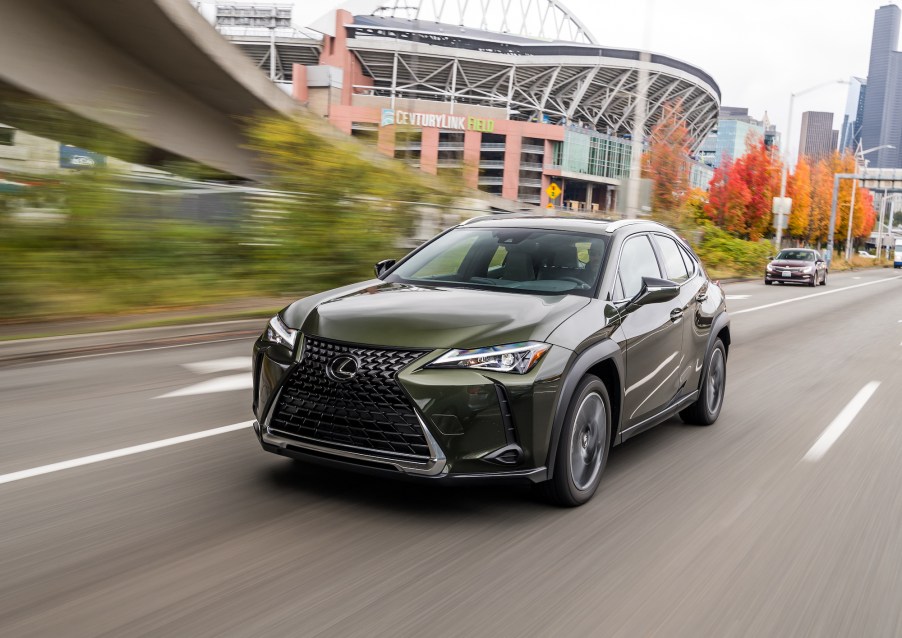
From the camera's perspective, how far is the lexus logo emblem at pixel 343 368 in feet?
13.7

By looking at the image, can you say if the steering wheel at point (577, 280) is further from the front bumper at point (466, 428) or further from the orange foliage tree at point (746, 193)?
the orange foliage tree at point (746, 193)

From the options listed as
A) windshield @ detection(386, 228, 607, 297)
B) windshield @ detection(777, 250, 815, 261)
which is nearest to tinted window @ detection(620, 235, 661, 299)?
windshield @ detection(386, 228, 607, 297)

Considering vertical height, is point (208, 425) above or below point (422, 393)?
below

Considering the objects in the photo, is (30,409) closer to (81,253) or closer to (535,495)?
(535,495)

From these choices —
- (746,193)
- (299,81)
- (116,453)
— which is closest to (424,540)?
(116,453)

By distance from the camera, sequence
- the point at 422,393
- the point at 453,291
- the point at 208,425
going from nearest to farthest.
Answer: the point at 422,393 → the point at 453,291 → the point at 208,425

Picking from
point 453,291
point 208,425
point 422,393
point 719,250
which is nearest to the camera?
point 422,393

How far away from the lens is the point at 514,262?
5535mm

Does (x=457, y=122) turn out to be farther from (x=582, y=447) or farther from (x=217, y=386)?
(x=582, y=447)

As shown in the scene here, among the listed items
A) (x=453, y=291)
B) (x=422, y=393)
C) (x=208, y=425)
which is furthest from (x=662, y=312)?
(x=208, y=425)

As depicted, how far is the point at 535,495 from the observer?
468cm

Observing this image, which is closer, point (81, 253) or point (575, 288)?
point (575, 288)

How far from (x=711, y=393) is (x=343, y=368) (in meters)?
3.77

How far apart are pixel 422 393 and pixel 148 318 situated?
824cm
